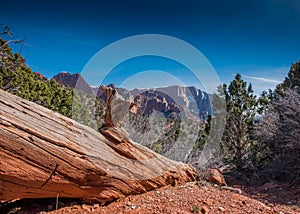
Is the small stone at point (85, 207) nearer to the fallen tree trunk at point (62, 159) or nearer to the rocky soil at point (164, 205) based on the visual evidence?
the rocky soil at point (164, 205)

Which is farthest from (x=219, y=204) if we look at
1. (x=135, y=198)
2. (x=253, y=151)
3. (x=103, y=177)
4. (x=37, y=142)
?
(x=253, y=151)

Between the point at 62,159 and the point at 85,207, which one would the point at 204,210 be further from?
the point at 62,159

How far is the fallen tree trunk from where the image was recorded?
98.1 inches

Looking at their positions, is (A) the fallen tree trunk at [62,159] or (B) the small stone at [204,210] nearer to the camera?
(A) the fallen tree trunk at [62,159]

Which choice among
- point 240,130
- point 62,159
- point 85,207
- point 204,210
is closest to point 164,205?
point 204,210

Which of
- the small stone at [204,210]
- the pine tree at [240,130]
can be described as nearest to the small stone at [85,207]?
the small stone at [204,210]

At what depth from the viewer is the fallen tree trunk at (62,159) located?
249 cm

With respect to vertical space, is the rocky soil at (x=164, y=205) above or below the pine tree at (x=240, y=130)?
below

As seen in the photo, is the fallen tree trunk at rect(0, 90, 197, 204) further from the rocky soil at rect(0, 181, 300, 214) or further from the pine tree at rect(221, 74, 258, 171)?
the pine tree at rect(221, 74, 258, 171)

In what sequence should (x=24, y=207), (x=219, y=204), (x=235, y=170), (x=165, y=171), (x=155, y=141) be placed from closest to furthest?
(x=24, y=207)
(x=219, y=204)
(x=165, y=171)
(x=235, y=170)
(x=155, y=141)

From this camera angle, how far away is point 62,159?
2.78 m

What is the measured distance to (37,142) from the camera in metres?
2.58

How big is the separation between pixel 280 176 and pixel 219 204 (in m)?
5.17

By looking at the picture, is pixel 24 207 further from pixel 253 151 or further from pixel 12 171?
pixel 253 151
